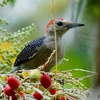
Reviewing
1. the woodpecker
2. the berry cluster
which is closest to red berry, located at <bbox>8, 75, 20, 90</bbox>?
the berry cluster

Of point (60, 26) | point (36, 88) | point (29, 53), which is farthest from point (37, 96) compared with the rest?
point (60, 26)

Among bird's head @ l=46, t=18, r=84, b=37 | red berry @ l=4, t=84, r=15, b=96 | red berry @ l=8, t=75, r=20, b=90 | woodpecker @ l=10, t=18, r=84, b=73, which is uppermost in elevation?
red berry @ l=8, t=75, r=20, b=90

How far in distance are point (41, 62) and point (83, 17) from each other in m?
1.12

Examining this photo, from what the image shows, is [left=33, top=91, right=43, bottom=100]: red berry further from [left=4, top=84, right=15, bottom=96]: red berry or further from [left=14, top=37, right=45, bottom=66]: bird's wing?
[left=14, top=37, right=45, bottom=66]: bird's wing

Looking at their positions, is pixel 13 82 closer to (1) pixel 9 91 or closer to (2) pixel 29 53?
(1) pixel 9 91

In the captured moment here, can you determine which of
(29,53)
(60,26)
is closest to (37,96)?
(29,53)

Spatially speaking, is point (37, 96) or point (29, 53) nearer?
point (37, 96)

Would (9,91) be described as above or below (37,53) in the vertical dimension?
above

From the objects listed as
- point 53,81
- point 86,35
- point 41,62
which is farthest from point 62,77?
point 41,62

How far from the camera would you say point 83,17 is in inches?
15.3

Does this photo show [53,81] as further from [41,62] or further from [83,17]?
[41,62]

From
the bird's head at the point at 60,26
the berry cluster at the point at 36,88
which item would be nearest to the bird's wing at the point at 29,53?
the bird's head at the point at 60,26

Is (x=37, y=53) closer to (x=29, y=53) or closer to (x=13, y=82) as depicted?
(x=29, y=53)

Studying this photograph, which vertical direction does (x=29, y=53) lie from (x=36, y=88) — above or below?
below
